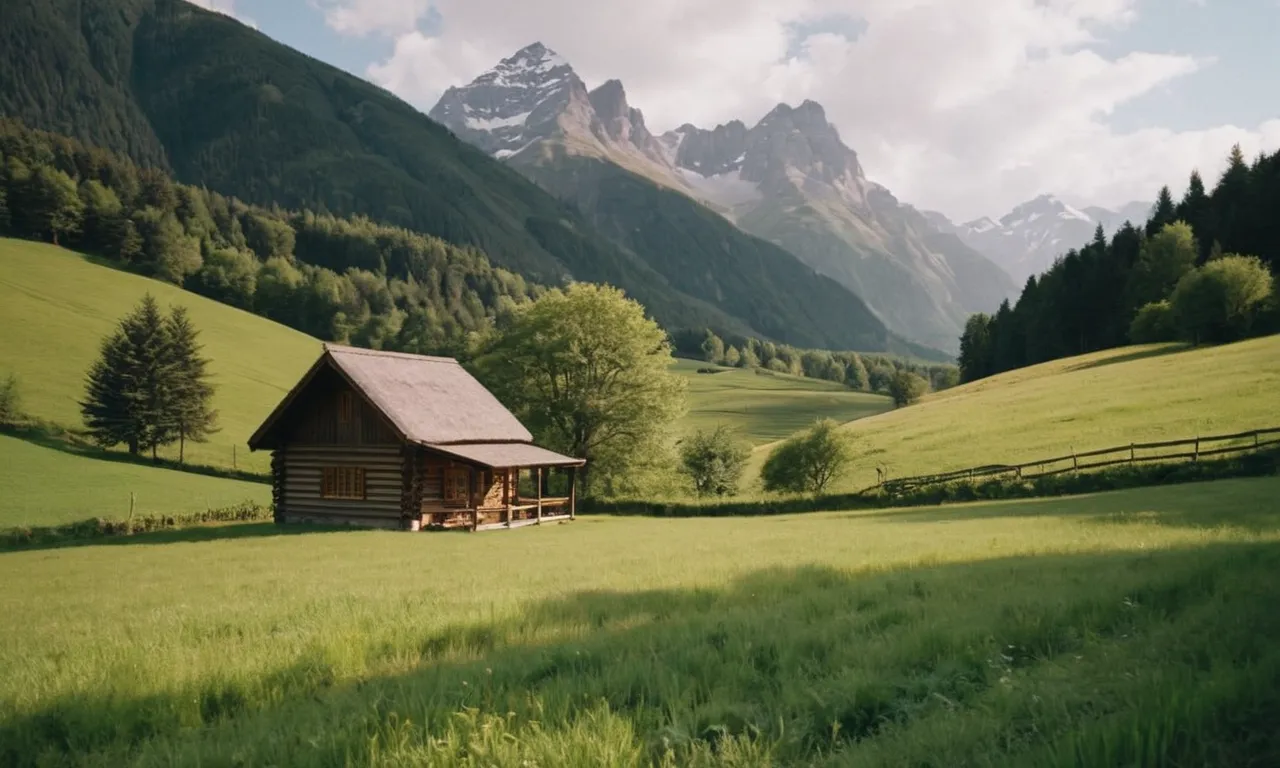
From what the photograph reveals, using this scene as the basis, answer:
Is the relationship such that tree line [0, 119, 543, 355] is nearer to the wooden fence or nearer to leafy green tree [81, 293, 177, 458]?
leafy green tree [81, 293, 177, 458]

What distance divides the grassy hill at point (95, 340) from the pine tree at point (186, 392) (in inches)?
57.1

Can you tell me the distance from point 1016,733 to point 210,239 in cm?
17396

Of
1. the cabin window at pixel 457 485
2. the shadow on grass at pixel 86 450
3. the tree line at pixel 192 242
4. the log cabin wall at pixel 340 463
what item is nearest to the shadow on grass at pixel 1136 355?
the cabin window at pixel 457 485

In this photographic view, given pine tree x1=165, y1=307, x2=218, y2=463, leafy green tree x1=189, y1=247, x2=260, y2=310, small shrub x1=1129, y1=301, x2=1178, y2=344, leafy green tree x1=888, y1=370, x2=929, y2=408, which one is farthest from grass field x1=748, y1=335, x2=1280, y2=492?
leafy green tree x1=189, y1=247, x2=260, y2=310

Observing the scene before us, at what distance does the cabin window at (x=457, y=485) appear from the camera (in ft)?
123

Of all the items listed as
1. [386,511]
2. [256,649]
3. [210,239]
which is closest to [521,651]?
[256,649]

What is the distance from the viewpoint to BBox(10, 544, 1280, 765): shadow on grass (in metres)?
4.27

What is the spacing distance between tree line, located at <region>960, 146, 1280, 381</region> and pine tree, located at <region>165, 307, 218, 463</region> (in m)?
92.2

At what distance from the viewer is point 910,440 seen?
5734 centimetres

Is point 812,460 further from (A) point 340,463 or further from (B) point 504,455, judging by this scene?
(A) point 340,463

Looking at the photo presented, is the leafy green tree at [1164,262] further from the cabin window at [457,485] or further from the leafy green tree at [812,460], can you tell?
the cabin window at [457,485]

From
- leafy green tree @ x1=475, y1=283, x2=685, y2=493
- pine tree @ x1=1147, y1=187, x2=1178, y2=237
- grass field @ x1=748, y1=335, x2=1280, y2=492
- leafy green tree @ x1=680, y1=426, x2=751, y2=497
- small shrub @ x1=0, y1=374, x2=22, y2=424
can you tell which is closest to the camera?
grass field @ x1=748, y1=335, x2=1280, y2=492

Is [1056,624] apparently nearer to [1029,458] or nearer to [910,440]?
[1029,458]

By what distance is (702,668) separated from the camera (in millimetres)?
6023
